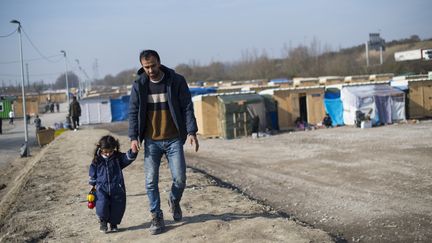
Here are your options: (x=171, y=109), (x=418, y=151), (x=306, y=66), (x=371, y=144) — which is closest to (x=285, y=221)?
(x=171, y=109)

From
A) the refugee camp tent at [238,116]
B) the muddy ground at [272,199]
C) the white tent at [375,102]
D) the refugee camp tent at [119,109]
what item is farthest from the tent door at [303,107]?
the refugee camp tent at [119,109]

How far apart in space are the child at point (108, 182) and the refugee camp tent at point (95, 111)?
40.1 metres

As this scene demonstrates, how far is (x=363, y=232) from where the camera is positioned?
264 inches

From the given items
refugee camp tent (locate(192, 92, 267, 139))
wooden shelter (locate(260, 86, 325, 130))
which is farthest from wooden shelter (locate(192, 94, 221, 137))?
wooden shelter (locate(260, 86, 325, 130))

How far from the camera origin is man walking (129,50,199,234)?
17.9 feet

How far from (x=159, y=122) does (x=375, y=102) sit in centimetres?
2558

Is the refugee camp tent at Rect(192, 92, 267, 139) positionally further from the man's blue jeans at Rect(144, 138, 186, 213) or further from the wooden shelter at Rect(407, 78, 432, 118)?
the man's blue jeans at Rect(144, 138, 186, 213)

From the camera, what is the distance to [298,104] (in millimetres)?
30312

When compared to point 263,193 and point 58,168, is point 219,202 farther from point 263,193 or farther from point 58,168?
point 58,168

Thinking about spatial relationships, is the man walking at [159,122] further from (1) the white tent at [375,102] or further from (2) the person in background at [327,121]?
(2) the person in background at [327,121]

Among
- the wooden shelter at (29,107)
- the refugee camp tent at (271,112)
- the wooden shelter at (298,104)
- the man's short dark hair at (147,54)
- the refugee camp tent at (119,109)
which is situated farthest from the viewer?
the wooden shelter at (29,107)

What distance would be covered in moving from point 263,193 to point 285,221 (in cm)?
448

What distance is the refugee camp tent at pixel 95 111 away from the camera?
147 feet

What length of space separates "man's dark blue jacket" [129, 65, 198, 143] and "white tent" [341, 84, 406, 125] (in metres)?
24.6
